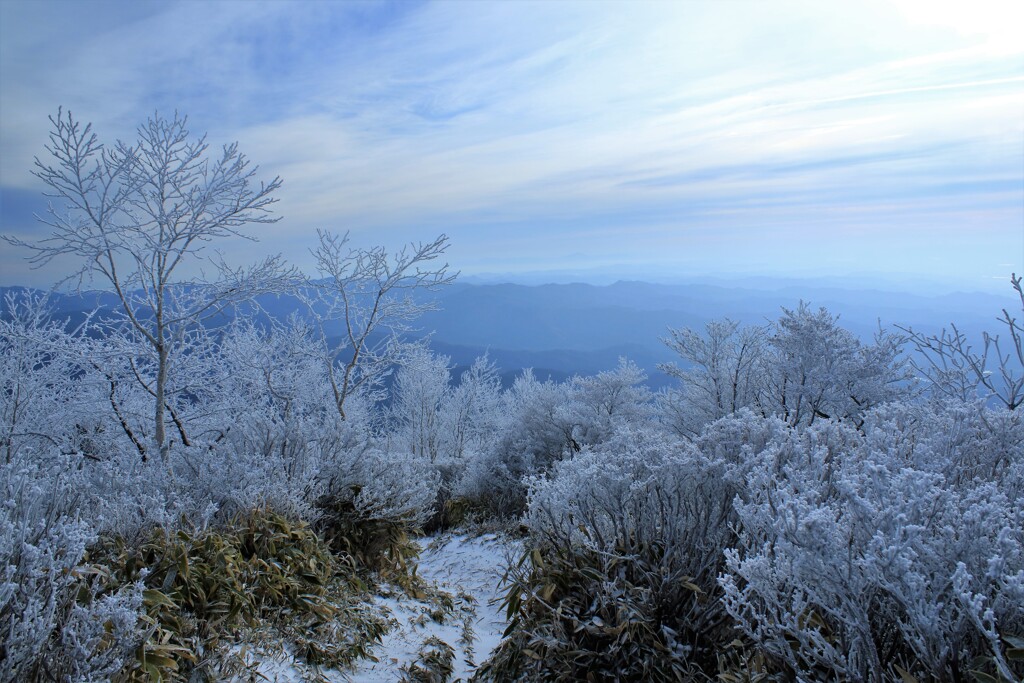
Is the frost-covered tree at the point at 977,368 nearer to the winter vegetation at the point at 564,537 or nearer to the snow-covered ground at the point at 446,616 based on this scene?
the winter vegetation at the point at 564,537

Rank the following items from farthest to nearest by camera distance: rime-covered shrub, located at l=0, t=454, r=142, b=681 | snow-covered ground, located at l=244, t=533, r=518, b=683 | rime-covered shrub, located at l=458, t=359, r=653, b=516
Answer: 1. rime-covered shrub, located at l=458, t=359, r=653, b=516
2. snow-covered ground, located at l=244, t=533, r=518, b=683
3. rime-covered shrub, located at l=0, t=454, r=142, b=681

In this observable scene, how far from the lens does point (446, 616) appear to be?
5.07m

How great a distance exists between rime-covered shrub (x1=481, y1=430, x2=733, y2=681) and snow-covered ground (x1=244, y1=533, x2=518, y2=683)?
569 millimetres

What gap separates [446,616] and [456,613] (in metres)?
0.17

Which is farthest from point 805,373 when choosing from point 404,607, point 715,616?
point 404,607

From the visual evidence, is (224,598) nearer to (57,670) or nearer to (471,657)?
(57,670)

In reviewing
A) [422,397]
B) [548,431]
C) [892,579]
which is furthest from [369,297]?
[422,397]

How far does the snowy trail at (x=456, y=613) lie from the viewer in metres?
4.06

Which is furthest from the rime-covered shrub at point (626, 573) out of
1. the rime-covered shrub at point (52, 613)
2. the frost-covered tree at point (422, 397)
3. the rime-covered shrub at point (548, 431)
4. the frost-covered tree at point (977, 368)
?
the frost-covered tree at point (422, 397)

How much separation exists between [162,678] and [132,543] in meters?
1.09

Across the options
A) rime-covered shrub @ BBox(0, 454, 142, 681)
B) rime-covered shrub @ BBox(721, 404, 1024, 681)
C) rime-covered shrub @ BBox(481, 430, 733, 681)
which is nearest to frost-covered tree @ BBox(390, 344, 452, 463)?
rime-covered shrub @ BBox(481, 430, 733, 681)

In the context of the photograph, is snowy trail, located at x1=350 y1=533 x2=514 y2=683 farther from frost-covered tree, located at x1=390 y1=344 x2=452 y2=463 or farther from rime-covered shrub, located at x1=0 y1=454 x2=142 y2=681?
frost-covered tree, located at x1=390 y1=344 x2=452 y2=463

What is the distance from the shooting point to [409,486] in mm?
5703

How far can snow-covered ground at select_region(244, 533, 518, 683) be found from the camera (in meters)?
3.76
